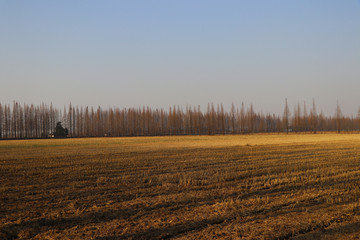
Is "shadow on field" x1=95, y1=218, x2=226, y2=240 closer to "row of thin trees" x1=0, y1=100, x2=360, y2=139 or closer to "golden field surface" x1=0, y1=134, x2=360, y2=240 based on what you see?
"golden field surface" x1=0, y1=134, x2=360, y2=240

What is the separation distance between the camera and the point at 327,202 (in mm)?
8242

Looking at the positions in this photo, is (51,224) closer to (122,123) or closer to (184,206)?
(184,206)

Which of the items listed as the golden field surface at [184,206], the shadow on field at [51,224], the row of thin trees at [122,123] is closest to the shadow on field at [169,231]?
the golden field surface at [184,206]

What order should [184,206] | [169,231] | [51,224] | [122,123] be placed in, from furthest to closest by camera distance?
1. [122,123]
2. [184,206]
3. [51,224]
4. [169,231]

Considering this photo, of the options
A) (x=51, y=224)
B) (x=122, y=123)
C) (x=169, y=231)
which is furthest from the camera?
(x=122, y=123)

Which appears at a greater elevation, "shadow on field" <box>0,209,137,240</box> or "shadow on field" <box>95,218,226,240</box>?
"shadow on field" <box>0,209,137,240</box>

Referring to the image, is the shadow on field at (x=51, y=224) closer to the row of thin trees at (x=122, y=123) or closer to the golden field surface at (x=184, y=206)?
the golden field surface at (x=184, y=206)

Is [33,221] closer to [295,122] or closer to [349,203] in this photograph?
[349,203]

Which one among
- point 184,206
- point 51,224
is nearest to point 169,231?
point 184,206

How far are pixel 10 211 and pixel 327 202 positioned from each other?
913cm

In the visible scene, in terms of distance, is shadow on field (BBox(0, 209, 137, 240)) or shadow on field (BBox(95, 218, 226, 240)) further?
shadow on field (BBox(0, 209, 137, 240))

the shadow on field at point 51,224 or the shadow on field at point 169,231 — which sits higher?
the shadow on field at point 51,224

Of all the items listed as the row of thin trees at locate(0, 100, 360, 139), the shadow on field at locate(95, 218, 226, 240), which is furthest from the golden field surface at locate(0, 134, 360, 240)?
the row of thin trees at locate(0, 100, 360, 139)

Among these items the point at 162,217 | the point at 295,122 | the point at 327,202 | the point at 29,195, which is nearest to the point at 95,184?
the point at 29,195
